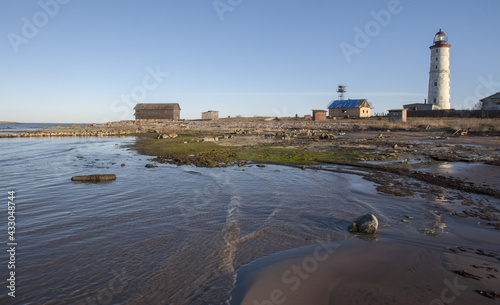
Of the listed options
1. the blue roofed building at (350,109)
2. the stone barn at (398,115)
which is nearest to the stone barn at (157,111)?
the blue roofed building at (350,109)

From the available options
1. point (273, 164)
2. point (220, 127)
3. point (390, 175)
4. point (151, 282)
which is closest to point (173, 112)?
point (220, 127)

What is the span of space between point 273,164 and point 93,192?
10.2m

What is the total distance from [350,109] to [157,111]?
47.7 m

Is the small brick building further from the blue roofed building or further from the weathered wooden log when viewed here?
the weathered wooden log

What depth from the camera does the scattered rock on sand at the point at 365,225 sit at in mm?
7626

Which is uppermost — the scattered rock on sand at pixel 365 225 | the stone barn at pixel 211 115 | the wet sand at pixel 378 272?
the stone barn at pixel 211 115

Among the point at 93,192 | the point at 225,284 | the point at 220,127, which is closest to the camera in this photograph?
the point at 225,284

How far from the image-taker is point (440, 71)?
56281 mm

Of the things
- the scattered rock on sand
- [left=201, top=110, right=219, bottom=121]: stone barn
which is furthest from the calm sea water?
[left=201, top=110, right=219, bottom=121]: stone barn

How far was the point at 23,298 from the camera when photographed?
5.04 metres

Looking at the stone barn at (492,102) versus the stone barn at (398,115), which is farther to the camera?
the stone barn at (492,102)

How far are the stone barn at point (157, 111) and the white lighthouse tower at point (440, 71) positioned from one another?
5788 cm

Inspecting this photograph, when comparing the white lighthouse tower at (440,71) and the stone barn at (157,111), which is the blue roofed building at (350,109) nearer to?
the white lighthouse tower at (440,71)

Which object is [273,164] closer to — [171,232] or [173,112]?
[171,232]
